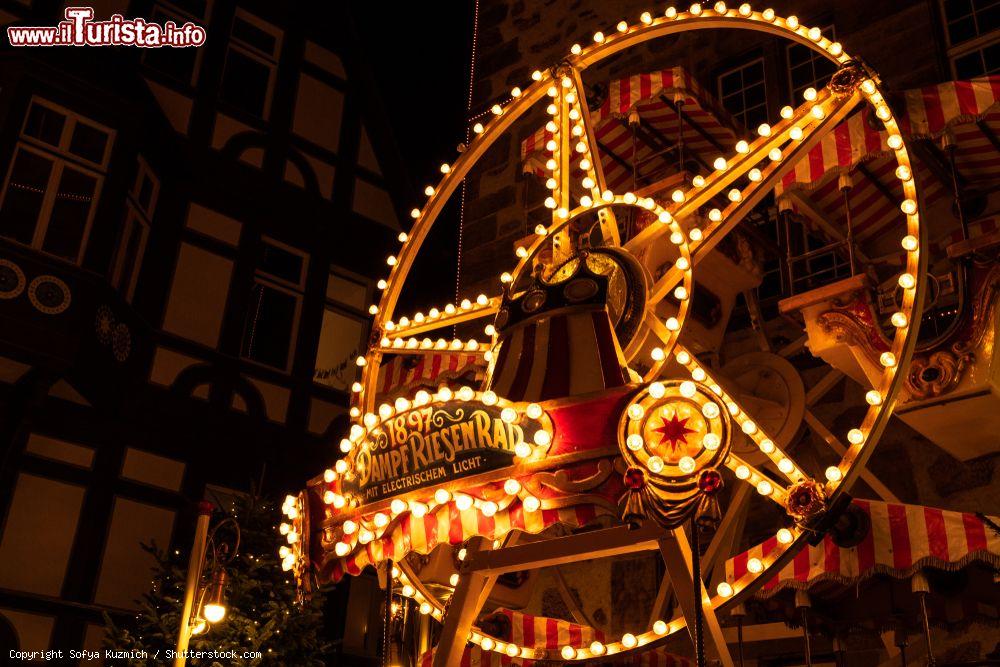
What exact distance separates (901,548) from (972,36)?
553 cm

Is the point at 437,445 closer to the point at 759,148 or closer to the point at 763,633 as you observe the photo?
the point at 759,148

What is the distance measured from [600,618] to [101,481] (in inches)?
283

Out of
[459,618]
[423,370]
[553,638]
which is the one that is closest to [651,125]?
[423,370]

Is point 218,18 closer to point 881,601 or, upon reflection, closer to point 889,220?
point 889,220

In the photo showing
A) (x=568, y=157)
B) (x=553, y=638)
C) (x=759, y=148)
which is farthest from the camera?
(x=553, y=638)

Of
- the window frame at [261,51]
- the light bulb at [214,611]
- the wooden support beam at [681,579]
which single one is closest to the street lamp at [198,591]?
the light bulb at [214,611]

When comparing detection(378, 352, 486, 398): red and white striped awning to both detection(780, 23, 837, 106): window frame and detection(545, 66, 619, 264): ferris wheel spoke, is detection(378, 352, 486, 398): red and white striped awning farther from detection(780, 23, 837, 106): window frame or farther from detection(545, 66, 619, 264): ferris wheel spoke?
detection(780, 23, 837, 106): window frame

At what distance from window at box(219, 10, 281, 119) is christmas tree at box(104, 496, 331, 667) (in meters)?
7.83

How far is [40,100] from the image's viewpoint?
1394 centimetres

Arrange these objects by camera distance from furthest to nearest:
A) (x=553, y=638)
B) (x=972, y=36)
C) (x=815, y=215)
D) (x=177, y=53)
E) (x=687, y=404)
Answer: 1. (x=177, y=53)
2. (x=972, y=36)
3. (x=815, y=215)
4. (x=553, y=638)
5. (x=687, y=404)

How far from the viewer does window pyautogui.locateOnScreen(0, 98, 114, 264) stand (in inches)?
529

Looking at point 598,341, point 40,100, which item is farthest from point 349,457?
point 40,100

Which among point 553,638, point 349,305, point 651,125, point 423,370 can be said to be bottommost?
point 553,638

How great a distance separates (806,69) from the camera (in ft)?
35.4
